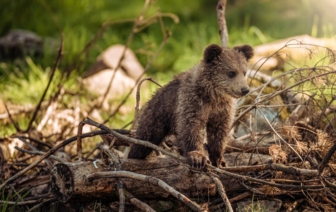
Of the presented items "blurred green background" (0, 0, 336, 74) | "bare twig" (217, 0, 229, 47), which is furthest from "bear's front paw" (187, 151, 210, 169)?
"blurred green background" (0, 0, 336, 74)

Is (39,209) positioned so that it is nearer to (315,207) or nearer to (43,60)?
(315,207)

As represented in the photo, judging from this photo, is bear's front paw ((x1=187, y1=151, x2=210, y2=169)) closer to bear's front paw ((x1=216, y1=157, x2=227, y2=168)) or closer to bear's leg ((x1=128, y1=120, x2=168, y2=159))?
bear's front paw ((x1=216, y1=157, x2=227, y2=168))

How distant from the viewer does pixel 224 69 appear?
182 inches

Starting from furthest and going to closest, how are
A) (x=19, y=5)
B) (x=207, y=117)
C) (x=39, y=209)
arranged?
(x=19, y=5), (x=39, y=209), (x=207, y=117)

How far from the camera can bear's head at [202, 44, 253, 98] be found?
4.57 meters

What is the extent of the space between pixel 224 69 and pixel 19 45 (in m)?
6.18

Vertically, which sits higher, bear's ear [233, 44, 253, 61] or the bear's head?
bear's ear [233, 44, 253, 61]

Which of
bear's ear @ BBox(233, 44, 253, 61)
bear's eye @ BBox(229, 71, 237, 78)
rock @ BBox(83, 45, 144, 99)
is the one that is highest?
bear's ear @ BBox(233, 44, 253, 61)

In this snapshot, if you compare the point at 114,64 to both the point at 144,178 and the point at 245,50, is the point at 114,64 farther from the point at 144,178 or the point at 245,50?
the point at 144,178

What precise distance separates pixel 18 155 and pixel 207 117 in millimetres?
2270

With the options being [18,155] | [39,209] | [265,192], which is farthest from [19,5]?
[265,192]

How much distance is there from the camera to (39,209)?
497 cm

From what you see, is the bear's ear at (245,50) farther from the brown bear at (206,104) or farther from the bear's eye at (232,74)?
the bear's eye at (232,74)

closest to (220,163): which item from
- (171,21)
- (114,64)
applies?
(114,64)
